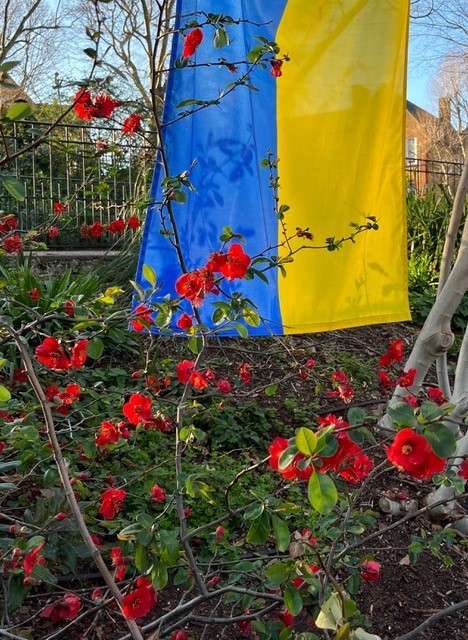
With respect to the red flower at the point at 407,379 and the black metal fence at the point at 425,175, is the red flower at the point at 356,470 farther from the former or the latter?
the black metal fence at the point at 425,175

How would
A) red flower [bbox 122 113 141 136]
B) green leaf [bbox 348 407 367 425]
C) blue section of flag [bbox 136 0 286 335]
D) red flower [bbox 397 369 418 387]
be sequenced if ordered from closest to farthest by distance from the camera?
→ green leaf [bbox 348 407 367 425], red flower [bbox 122 113 141 136], red flower [bbox 397 369 418 387], blue section of flag [bbox 136 0 286 335]

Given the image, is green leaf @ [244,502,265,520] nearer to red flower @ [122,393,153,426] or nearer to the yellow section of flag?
red flower @ [122,393,153,426]

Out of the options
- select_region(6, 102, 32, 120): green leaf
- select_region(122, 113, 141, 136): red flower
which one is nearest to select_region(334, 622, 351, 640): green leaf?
select_region(6, 102, 32, 120): green leaf

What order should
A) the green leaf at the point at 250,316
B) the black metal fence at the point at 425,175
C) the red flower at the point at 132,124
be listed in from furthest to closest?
1. the black metal fence at the point at 425,175
2. the red flower at the point at 132,124
3. the green leaf at the point at 250,316

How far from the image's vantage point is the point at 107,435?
70.5 inches

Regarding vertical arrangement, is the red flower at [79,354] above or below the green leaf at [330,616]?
above

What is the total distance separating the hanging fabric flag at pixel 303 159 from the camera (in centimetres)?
321

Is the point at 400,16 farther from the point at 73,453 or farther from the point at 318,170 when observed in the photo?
the point at 73,453

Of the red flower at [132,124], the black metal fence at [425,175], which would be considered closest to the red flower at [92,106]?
the red flower at [132,124]

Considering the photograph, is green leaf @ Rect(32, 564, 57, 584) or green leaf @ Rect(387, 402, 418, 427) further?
green leaf @ Rect(32, 564, 57, 584)

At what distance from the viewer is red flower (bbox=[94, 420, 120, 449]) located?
178 centimetres

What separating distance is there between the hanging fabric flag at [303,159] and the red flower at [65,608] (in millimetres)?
1780

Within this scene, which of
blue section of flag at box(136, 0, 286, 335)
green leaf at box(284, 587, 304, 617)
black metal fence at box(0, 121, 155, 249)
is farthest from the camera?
black metal fence at box(0, 121, 155, 249)

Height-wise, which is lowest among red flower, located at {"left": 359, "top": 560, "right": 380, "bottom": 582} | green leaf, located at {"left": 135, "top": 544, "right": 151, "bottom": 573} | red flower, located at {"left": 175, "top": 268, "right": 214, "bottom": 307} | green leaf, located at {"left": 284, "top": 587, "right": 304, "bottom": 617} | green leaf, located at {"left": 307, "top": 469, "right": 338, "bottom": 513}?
red flower, located at {"left": 359, "top": 560, "right": 380, "bottom": 582}
